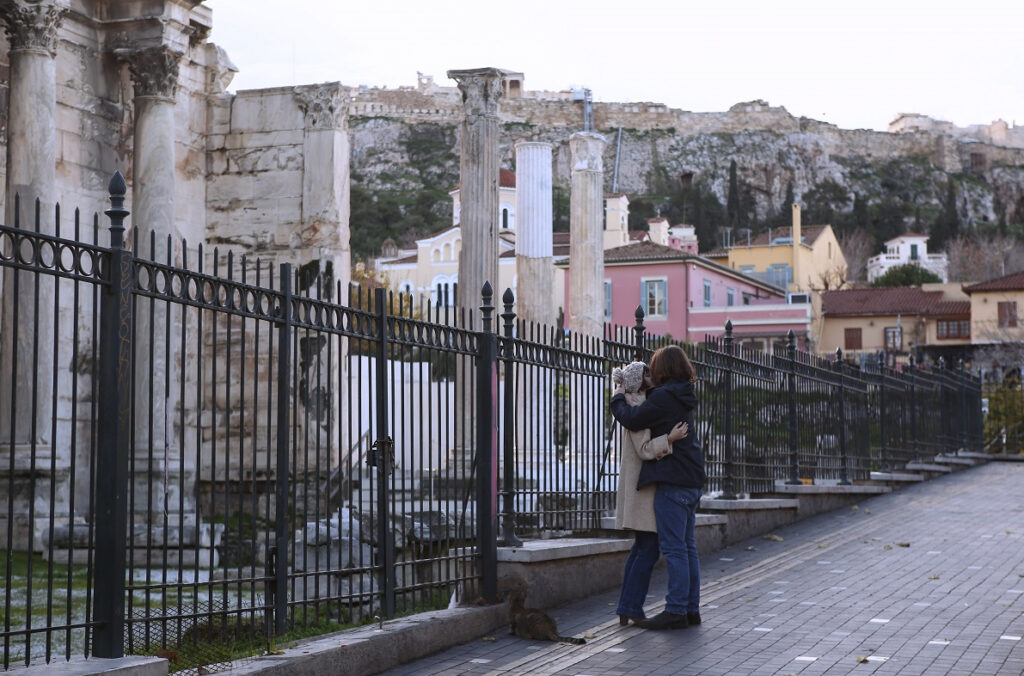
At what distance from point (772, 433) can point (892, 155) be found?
149 meters

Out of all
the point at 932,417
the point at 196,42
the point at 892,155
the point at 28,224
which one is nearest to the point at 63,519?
the point at 28,224

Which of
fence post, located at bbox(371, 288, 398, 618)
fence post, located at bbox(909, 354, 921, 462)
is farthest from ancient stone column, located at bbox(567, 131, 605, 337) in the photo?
fence post, located at bbox(371, 288, 398, 618)

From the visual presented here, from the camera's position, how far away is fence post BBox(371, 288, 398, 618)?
25.2 ft

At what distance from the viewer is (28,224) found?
41.2ft

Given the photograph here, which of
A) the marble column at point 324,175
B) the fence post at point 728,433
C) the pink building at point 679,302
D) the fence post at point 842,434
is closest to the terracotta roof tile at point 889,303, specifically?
the pink building at point 679,302

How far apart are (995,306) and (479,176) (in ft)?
185

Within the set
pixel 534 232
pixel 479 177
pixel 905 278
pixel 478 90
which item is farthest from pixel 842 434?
pixel 905 278

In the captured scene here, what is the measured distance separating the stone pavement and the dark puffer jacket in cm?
99

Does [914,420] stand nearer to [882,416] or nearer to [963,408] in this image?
[882,416]

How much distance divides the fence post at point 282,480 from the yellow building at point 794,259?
7834 centimetres

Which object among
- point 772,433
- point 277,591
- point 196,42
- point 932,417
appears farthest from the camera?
point 932,417

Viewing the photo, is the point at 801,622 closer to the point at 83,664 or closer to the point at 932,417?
the point at 83,664

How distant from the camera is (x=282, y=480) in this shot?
685cm

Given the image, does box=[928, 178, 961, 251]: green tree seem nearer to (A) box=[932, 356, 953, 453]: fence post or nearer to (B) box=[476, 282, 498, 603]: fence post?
(A) box=[932, 356, 953, 453]: fence post
